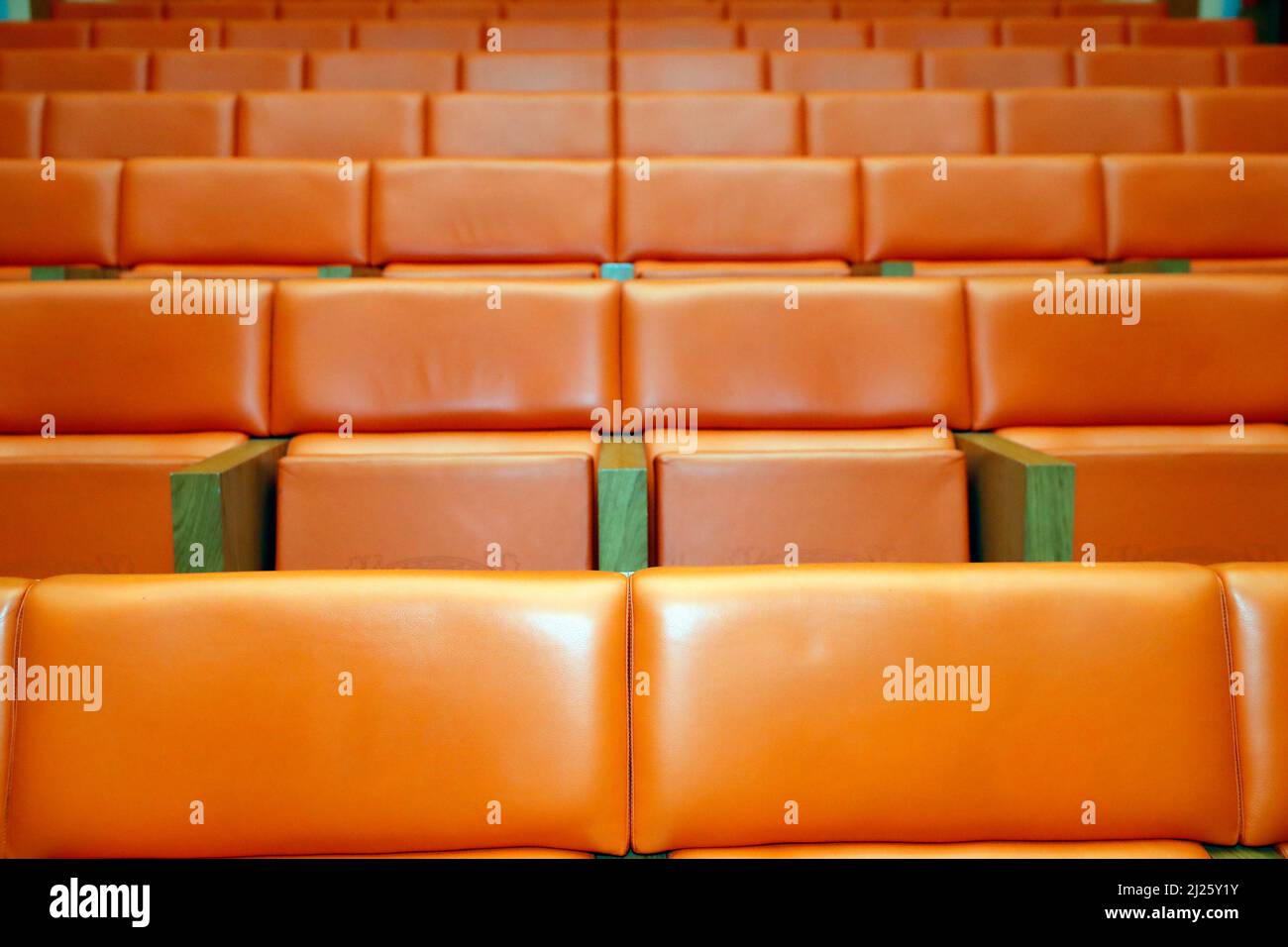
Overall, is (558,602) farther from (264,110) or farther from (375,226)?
(264,110)

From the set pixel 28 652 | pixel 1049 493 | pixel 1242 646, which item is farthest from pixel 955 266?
pixel 28 652

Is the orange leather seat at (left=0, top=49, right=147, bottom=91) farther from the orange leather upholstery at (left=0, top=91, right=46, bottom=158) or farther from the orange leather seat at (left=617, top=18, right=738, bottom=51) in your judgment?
the orange leather seat at (left=617, top=18, right=738, bottom=51)

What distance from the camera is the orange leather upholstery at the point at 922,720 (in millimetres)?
215

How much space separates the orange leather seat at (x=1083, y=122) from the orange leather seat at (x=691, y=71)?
238mm

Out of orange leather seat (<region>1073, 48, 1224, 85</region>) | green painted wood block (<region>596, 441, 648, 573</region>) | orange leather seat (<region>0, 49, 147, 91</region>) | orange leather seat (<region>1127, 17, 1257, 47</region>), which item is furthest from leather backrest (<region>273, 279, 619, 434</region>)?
orange leather seat (<region>1127, 17, 1257, 47</region>)

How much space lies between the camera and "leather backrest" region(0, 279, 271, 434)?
1.52ft

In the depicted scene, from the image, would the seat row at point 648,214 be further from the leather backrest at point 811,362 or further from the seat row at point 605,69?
the seat row at point 605,69

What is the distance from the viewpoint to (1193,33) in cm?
106

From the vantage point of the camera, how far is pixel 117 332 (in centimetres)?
47

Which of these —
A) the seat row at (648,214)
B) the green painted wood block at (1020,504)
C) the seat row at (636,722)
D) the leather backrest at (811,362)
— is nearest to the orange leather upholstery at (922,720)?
the seat row at (636,722)

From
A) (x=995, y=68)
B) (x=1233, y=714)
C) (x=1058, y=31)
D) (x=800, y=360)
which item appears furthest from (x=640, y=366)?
(x=1058, y=31)

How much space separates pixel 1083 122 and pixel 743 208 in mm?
353

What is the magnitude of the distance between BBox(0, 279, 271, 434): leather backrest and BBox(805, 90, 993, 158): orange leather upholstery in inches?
20.3

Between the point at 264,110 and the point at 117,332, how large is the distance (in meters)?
0.39
